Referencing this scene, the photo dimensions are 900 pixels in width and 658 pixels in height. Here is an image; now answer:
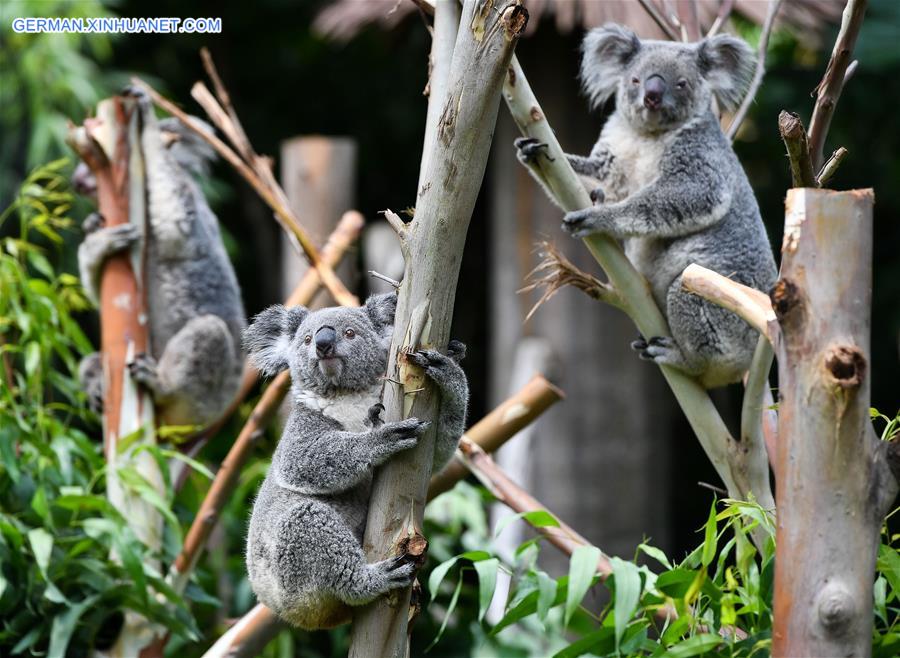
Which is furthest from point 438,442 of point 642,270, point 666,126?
point 666,126

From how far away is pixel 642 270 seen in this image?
11.3ft

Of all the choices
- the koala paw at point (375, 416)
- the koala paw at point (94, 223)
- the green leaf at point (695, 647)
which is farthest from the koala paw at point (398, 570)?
the koala paw at point (94, 223)

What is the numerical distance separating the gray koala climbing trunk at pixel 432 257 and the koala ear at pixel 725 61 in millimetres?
1620

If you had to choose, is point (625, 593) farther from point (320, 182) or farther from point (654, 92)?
point (320, 182)

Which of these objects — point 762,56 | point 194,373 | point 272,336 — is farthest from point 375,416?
point 194,373

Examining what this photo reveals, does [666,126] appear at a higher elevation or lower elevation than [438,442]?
higher

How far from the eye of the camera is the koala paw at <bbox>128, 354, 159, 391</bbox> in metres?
3.98

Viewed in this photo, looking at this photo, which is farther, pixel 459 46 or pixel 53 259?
pixel 53 259

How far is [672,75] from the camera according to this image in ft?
11.3

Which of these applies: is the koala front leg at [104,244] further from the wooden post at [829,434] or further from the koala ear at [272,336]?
the wooden post at [829,434]

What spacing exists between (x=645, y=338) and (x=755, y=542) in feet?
2.25

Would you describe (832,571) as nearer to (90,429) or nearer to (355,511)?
(355,511)

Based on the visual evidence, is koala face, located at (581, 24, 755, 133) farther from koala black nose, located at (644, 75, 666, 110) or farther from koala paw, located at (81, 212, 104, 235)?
koala paw, located at (81, 212, 104, 235)

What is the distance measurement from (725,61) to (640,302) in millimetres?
1010
